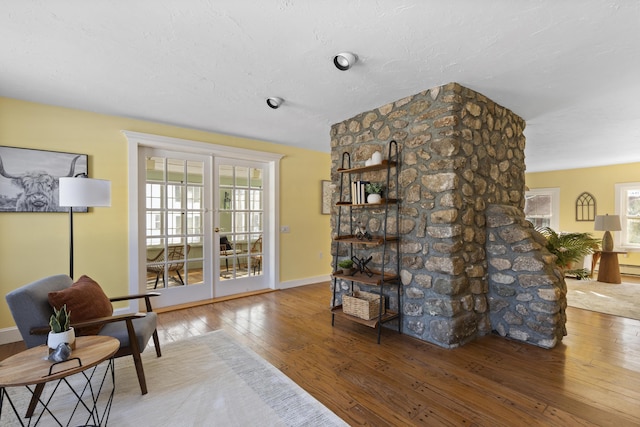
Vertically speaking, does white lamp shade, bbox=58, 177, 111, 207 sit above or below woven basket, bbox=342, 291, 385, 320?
above

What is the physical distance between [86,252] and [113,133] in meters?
1.35

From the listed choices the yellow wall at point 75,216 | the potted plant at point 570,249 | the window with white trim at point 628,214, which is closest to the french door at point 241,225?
the yellow wall at point 75,216

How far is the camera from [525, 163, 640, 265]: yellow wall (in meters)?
6.21

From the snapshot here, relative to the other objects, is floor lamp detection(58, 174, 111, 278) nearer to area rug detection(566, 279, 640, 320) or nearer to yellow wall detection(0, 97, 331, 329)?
yellow wall detection(0, 97, 331, 329)

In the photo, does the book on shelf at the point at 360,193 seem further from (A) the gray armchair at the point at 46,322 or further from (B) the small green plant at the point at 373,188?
(A) the gray armchair at the point at 46,322

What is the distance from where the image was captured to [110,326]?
219 cm

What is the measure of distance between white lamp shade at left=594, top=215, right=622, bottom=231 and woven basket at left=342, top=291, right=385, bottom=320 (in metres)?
5.29

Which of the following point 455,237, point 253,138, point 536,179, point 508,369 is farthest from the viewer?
point 536,179

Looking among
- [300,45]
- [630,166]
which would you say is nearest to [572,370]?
[300,45]

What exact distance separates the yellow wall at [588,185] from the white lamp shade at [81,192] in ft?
28.6

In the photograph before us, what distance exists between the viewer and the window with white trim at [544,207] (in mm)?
7148

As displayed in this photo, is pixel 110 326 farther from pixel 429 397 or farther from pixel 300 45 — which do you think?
pixel 300 45

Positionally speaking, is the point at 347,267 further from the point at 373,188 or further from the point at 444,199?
the point at 444,199

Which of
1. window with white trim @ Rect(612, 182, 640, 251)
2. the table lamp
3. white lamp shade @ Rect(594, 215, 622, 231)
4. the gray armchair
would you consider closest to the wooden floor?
the gray armchair
